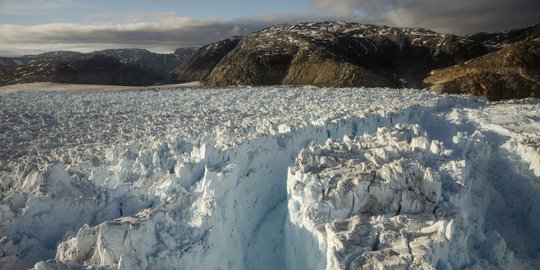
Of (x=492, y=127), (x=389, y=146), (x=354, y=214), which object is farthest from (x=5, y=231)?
(x=492, y=127)

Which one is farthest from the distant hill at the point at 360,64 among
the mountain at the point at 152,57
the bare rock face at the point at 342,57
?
the mountain at the point at 152,57

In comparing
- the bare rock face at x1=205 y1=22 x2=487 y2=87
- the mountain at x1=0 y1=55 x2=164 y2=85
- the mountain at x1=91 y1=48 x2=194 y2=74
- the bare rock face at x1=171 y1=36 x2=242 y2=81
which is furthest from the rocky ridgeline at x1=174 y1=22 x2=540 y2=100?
the mountain at x1=91 y1=48 x2=194 y2=74

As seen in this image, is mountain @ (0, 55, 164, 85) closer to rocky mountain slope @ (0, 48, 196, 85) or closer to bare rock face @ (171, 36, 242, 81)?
rocky mountain slope @ (0, 48, 196, 85)

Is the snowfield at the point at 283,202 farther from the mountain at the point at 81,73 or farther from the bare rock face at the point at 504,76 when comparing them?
the mountain at the point at 81,73

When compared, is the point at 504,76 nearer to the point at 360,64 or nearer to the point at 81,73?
the point at 360,64

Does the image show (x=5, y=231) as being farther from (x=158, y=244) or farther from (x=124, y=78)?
(x=124, y=78)
